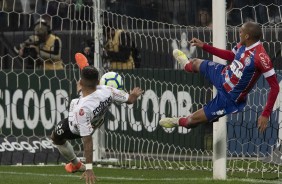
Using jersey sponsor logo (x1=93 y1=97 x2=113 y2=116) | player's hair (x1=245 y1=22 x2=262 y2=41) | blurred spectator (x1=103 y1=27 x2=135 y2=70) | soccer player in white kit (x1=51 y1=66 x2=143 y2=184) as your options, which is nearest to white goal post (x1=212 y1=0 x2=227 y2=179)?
player's hair (x1=245 y1=22 x2=262 y2=41)

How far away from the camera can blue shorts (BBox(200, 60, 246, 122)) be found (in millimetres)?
13984

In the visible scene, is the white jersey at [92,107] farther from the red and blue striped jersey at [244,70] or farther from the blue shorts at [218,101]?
the red and blue striped jersey at [244,70]

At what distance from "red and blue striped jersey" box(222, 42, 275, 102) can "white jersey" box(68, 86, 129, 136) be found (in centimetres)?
162

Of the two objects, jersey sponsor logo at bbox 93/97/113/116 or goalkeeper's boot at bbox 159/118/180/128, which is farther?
goalkeeper's boot at bbox 159/118/180/128

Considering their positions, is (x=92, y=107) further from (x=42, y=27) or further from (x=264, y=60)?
(x=42, y=27)

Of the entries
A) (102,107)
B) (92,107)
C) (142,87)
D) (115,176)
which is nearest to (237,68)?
(102,107)

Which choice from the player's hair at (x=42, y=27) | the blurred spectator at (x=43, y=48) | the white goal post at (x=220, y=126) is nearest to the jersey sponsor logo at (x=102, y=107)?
the white goal post at (x=220, y=126)

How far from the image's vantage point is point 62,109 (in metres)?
19.1

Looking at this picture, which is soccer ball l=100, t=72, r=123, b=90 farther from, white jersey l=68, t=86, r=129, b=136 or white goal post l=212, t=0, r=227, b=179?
white goal post l=212, t=0, r=227, b=179

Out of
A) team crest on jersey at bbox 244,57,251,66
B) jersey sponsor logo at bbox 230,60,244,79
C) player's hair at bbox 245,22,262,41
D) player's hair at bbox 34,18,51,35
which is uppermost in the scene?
player's hair at bbox 34,18,51,35

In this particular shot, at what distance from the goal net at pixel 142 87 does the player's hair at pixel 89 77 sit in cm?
377

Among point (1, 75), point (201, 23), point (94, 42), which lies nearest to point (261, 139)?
point (201, 23)

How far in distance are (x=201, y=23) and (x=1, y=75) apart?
4378mm

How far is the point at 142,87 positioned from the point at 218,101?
442 cm
